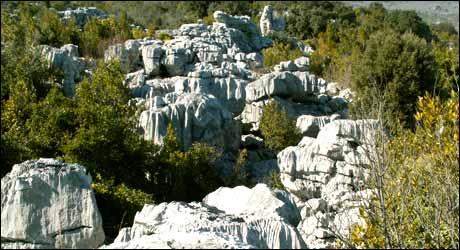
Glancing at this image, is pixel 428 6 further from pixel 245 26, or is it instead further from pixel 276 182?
pixel 276 182

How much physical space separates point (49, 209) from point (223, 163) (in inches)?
500

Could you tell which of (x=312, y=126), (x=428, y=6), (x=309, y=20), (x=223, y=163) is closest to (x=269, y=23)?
(x=309, y=20)

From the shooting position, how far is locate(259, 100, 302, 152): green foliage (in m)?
19.8

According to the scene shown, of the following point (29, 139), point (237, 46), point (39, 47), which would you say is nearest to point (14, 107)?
point (29, 139)

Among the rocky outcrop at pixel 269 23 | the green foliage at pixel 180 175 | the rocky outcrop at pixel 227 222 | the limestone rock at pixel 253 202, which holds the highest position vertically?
the rocky outcrop at pixel 269 23

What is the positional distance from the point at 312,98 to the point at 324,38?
1598cm

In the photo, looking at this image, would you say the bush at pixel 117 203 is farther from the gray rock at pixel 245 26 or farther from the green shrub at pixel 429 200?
the gray rock at pixel 245 26

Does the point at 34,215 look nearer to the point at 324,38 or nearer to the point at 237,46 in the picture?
the point at 237,46

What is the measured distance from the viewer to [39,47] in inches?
952

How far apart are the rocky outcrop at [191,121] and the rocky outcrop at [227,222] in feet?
35.8

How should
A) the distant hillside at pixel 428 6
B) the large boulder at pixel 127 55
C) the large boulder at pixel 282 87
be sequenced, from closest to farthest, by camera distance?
the large boulder at pixel 282 87 → the large boulder at pixel 127 55 → the distant hillside at pixel 428 6

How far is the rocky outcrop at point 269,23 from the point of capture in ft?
135

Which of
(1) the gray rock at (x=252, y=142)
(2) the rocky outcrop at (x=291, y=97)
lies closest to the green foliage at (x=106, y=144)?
(1) the gray rock at (x=252, y=142)

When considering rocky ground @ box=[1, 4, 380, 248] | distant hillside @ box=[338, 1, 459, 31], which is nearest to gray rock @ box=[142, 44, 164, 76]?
rocky ground @ box=[1, 4, 380, 248]
